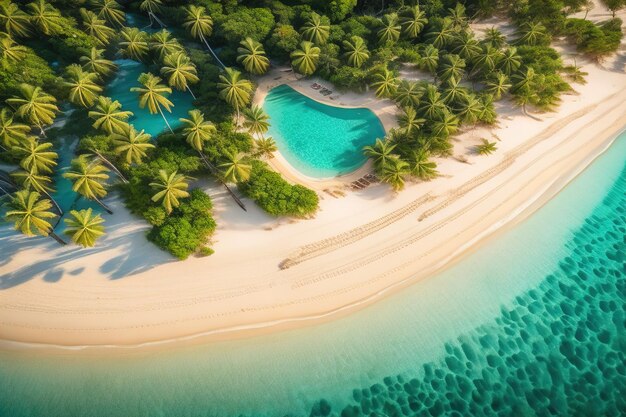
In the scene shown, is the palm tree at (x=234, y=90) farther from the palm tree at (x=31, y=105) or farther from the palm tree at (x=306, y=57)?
the palm tree at (x=31, y=105)

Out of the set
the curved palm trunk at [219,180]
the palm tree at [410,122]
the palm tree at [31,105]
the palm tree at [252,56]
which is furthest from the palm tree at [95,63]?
the palm tree at [410,122]

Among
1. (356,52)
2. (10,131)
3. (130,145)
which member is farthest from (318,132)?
(10,131)

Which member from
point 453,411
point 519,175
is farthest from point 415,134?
point 453,411

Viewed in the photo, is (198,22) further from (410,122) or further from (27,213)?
(27,213)

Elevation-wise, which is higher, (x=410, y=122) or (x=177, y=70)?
(x=177, y=70)

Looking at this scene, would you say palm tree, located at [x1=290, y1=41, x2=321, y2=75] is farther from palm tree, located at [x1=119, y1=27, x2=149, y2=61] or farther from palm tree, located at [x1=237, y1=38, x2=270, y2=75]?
palm tree, located at [x1=119, y1=27, x2=149, y2=61]

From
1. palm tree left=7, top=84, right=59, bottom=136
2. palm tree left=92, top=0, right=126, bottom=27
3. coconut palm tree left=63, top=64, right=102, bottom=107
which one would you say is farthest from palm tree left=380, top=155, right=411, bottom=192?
palm tree left=92, top=0, right=126, bottom=27

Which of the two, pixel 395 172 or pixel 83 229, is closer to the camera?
pixel 83 229
